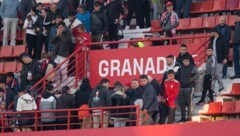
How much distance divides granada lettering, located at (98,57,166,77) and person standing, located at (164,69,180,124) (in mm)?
1873

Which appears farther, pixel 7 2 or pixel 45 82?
pixel 7 2

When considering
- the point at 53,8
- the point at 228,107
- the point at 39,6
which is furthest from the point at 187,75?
the point at 39,6

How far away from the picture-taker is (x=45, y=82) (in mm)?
31234

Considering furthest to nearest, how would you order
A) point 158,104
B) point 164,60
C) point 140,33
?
point 140,33
point 164,60
point 158,104

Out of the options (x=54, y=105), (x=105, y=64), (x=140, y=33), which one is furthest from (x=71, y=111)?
(x=140, y=33)

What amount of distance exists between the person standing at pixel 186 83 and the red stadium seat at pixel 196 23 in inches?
140

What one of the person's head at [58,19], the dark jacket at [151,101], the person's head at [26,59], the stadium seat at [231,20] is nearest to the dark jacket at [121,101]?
the dark jacket at [151,101]

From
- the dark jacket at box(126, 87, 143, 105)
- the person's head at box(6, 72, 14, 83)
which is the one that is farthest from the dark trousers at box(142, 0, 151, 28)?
the dark jacket at box(126, 87, 143, 105)

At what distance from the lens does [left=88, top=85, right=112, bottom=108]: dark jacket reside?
2903 cm

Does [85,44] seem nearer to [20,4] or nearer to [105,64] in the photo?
[105,64]

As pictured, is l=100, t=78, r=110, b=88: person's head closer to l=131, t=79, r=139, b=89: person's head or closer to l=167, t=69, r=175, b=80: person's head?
l=131, t=79, r=139, b=89: person's head

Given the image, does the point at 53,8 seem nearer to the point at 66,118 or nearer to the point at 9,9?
the point at 9,9

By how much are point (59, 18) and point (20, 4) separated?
262cm

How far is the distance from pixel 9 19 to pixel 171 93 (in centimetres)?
694
